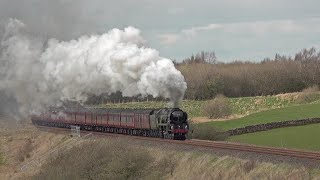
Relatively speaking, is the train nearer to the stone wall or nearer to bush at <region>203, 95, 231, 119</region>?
the stone wall

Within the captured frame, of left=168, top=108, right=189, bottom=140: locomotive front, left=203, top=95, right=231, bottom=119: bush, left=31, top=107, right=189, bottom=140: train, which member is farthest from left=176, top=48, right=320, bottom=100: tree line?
left=168, top=108, right=189, bottom=140: locomotive front

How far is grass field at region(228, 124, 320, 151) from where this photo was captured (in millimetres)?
43931

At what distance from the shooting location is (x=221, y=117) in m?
82.2

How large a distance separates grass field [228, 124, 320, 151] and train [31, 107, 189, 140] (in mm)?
8512

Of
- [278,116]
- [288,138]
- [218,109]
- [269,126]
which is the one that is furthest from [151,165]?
[218,109]

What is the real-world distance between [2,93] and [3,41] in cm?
661

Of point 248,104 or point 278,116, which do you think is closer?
point 278,116

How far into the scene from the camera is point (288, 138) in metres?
49.2

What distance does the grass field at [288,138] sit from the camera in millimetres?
43931

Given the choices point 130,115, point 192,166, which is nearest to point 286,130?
point 130,115

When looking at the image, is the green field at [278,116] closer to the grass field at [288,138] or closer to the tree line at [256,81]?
the grass field at [288,138]

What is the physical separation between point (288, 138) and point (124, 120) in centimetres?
1471

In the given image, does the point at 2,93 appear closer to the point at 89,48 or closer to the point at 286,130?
the point at 89,48

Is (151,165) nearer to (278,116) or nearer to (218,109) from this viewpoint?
(278,116)
